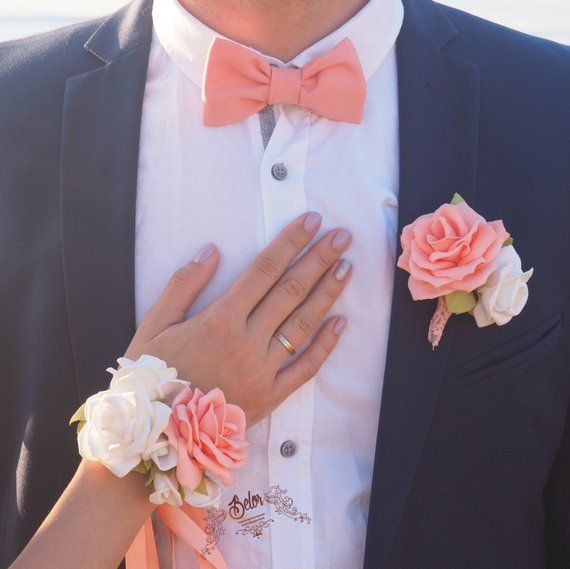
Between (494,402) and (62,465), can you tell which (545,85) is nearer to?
(494,402)

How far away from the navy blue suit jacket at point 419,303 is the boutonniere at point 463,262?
3.4 inches

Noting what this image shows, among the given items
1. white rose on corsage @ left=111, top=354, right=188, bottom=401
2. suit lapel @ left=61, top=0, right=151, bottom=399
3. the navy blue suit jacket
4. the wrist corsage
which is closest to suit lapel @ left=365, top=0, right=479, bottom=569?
the navy blue suit jacket

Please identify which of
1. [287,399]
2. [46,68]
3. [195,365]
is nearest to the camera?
[195,365]

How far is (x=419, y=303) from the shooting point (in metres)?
1.73

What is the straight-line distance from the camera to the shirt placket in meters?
1.75

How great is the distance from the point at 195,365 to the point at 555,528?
35.3 inches

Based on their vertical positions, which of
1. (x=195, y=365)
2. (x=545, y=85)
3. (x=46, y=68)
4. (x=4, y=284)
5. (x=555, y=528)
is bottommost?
(x=555, y=528)

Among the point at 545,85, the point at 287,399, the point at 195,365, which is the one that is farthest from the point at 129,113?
the point at 545,85

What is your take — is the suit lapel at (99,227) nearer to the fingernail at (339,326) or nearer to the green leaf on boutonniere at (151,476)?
the green leaf on boutonniere at (151,476)

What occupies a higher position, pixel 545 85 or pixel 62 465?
pixel 545 85

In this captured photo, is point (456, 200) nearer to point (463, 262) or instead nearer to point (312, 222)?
point (463, 262)

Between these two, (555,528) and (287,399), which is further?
(555,528)

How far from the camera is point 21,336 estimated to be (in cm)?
185

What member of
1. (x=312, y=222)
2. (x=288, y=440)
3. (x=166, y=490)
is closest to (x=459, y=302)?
(x=312, y=222)
